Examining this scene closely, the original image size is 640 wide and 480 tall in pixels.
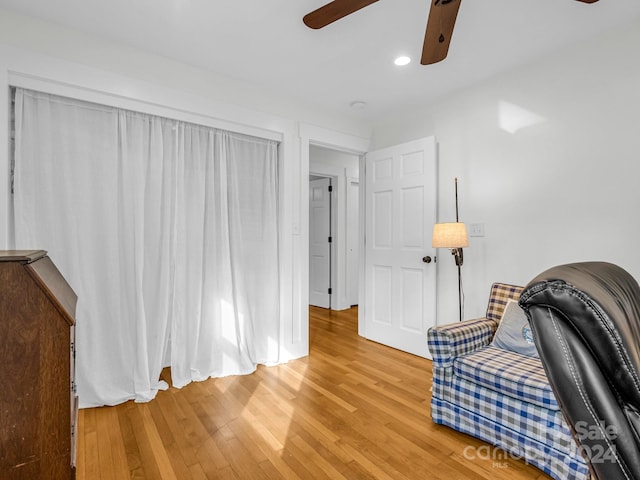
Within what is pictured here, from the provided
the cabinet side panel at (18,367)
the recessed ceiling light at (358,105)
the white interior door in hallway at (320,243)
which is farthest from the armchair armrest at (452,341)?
the white interior door in hallway at (320,243)

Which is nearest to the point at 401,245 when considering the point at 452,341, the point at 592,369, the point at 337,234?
the point at 452,341

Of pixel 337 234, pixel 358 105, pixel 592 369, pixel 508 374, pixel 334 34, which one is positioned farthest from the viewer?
pixel 337 234

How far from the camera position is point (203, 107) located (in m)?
2.66

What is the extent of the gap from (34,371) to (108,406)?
4.86 ft

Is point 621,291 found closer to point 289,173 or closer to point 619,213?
point 619,213

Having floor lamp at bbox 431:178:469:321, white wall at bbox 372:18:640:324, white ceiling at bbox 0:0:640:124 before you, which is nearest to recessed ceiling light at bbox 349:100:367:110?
white ceiling at bbox 0:0:640:124

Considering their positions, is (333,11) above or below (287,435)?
above

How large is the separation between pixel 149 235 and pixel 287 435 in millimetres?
1658

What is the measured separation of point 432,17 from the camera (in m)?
1.46

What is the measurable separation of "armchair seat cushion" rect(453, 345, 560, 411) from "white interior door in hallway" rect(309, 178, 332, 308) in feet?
11.2

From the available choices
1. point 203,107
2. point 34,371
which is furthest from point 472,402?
point 203,107

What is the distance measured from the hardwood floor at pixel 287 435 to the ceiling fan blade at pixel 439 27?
6.72ft

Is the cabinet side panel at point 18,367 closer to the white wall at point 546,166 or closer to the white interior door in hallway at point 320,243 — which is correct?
the white wall at point 546,166

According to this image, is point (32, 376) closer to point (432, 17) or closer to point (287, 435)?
point (287, 435)
